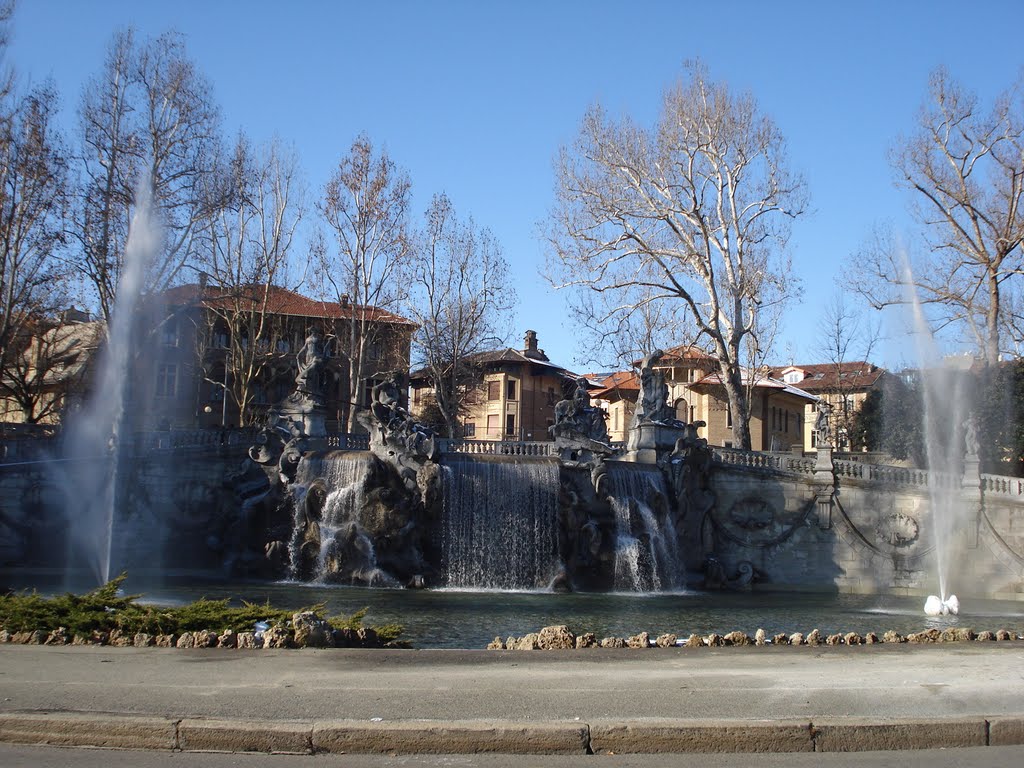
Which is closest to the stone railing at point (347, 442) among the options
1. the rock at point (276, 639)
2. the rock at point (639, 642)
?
the rock at point (276, 639)

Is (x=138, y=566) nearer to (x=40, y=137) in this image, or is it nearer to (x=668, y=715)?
(x=40, y=137)

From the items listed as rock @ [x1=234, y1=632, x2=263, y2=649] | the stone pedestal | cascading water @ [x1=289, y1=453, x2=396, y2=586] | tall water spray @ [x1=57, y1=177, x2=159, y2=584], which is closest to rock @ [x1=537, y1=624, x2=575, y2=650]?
rock @ [x1=234, y1=632, x2=263, y2=649]

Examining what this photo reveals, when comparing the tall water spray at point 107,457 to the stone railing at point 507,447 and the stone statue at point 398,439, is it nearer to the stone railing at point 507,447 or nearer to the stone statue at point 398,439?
the stone statue at point 398,439

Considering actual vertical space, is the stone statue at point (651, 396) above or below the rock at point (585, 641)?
above

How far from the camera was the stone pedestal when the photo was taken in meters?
36.6

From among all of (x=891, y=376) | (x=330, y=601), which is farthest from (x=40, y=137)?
(x=891, y=376)

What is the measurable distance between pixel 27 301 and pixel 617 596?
2248 cm

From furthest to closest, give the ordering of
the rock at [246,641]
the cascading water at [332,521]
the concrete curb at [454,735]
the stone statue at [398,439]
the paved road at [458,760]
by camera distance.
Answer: the stone statue at [398,439] < the cascading water at [332,521] < the rock at [246,641] < the concrete curb at [454,735] < the paved road at [458,760]

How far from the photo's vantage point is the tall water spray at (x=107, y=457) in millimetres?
33062

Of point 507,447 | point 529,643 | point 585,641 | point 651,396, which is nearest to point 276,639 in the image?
point 529,643

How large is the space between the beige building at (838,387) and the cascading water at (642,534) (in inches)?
710

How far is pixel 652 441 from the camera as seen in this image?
3666 centimetres

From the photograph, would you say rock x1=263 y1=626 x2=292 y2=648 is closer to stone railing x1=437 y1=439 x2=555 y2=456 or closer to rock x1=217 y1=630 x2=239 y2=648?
rock x1=217 y1=630 x2=239 y2=648

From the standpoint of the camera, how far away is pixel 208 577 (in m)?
31.8
